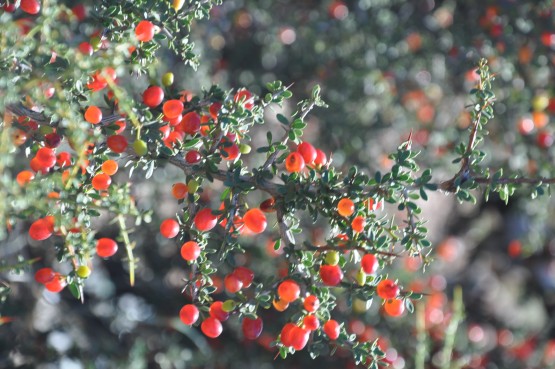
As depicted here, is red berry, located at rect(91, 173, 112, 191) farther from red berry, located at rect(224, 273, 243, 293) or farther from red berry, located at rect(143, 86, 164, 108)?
red berry, located at rect(224, 273, 243, 293)

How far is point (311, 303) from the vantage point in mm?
1179

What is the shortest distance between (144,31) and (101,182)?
266 millimetres

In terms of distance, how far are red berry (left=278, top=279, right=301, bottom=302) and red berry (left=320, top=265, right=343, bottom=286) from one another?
0.05 m

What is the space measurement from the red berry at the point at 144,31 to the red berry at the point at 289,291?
0.48 metres

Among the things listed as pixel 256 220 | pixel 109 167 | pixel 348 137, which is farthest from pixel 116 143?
pixel 348 137

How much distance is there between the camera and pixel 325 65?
2.57 metres

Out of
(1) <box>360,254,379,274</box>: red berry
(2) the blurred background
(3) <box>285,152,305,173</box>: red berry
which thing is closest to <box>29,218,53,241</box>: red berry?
(3) <box>285,152,305,173</box>: red berry

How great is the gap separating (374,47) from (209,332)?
4.72 ft

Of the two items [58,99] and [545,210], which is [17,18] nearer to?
[58,99]

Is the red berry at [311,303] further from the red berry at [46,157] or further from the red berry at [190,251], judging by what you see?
the red berry at [46,157]

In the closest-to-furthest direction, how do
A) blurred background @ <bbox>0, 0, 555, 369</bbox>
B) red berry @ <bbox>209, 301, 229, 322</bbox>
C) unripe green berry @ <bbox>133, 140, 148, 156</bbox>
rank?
unripe green berry @ <bbox>133, 140, 148, 156</bbox> → red berry @ <bbox>209, 301, 229, 322</bbox> → blurred background @ <bbox>0, 0, 555, 369</bbox>

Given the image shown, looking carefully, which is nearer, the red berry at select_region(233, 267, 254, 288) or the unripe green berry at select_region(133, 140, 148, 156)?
the unripe green berry at select_region(133, 140, 148, 156)

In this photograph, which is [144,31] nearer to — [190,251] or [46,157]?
[46,157]

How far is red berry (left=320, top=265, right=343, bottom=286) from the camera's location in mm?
1171
